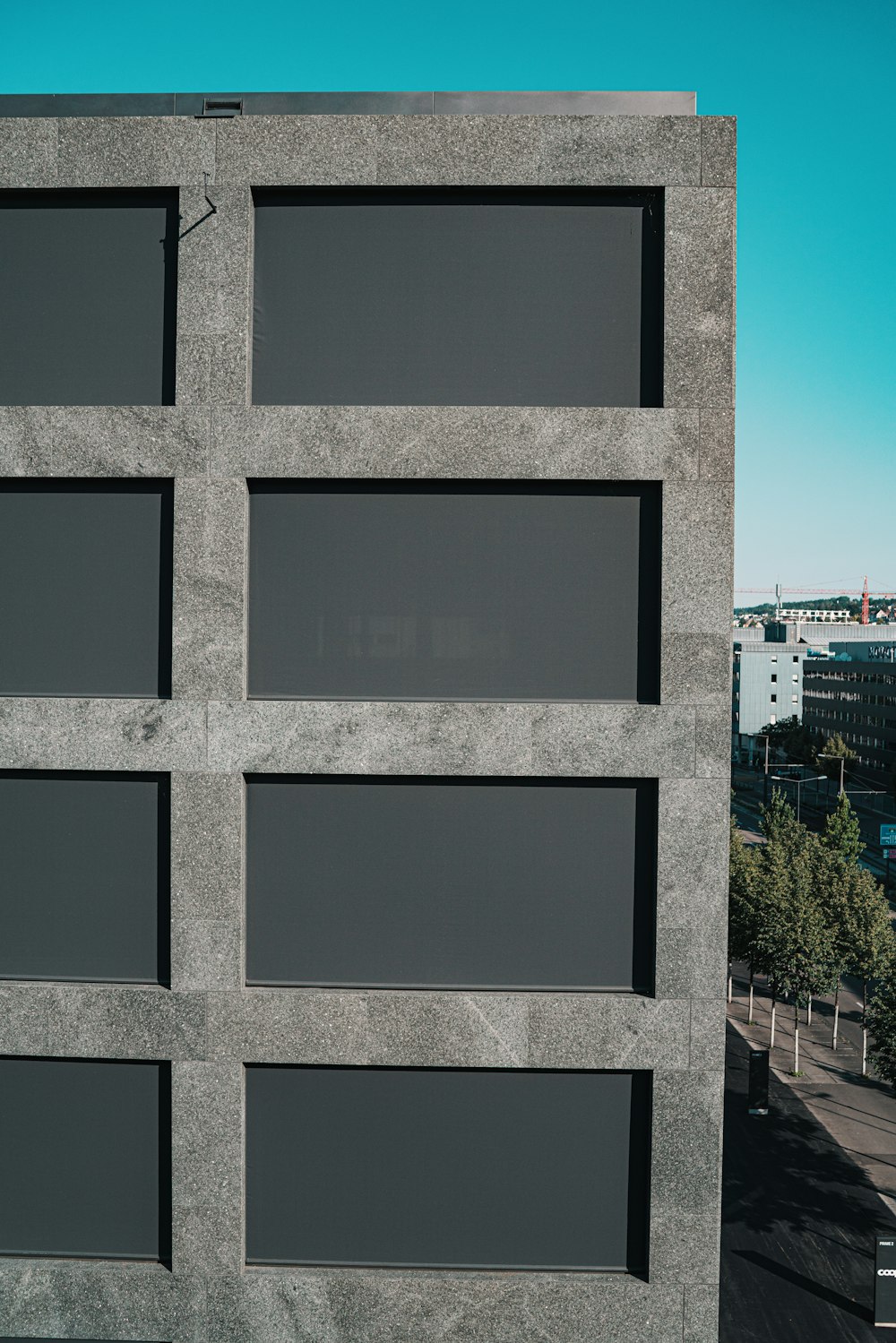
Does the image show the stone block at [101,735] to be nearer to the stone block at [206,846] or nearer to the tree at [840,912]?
the stone block at [206,846]

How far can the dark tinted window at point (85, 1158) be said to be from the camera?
10344 millimetres

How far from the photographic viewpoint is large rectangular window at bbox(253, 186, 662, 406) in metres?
10.3

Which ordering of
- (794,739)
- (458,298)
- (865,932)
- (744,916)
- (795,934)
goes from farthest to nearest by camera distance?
1. (794,739)
2. (744,916)
3. (865,932)
4. (795,934)
5. (458,298)

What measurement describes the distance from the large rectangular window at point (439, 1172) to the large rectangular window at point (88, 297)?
345 inches

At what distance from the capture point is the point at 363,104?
1019cm

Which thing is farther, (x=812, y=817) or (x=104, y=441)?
(x=812, y=817)

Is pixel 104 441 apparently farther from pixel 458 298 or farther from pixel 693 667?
pixel 693 667

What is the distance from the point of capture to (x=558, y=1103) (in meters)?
10.2

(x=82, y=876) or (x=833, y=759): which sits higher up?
(x=82, y=876)

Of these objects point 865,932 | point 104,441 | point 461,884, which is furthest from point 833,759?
point 104,441

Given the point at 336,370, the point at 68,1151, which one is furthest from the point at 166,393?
the point at 68,1151

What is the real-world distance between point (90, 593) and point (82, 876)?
353cm

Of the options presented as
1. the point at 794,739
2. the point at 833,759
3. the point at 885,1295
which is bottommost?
the point at 885,1295

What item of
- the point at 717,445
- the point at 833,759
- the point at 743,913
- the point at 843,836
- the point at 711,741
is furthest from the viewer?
the point at 833,759
